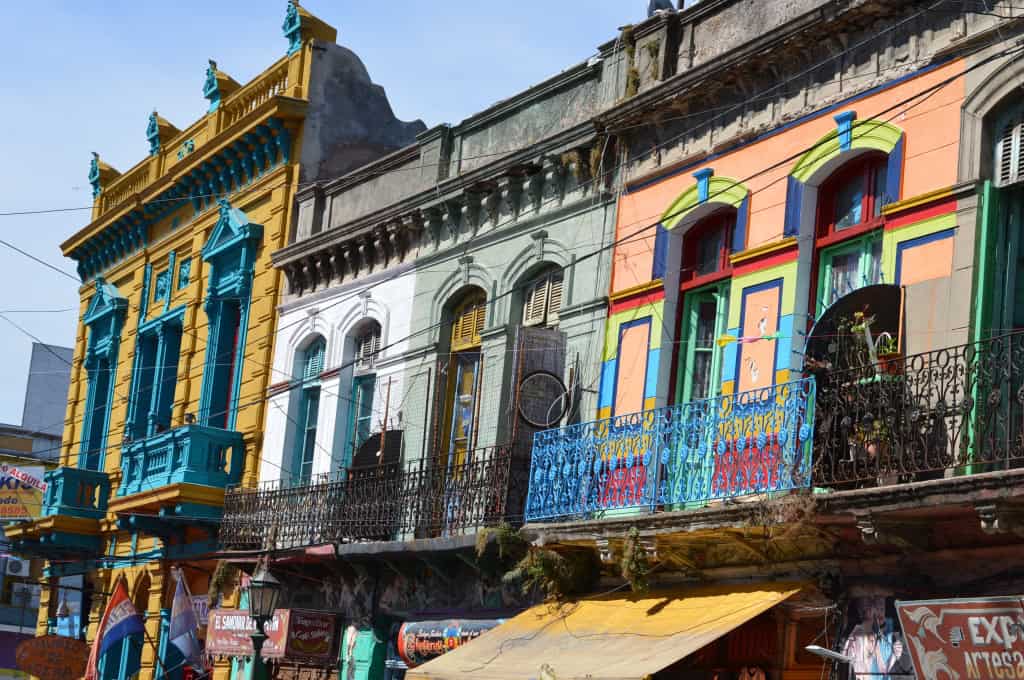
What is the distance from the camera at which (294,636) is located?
17.6 meters

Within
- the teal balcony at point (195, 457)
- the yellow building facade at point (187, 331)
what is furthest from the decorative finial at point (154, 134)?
the teal balcony at point (195, 457)

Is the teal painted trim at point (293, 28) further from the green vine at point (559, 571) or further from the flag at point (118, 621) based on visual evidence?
the green vine at point (559, 571)

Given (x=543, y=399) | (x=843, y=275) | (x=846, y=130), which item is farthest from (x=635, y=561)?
(x=846, y=130)

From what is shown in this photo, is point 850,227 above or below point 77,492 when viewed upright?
above

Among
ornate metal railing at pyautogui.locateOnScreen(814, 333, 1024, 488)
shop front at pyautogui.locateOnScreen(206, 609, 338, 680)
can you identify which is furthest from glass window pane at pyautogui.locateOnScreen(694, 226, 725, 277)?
shop front at pyautogui.locateOnScreen(206, 609, 338, 680)

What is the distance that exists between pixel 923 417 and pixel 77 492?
61.5 feet

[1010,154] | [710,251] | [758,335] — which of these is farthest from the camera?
[710,251]

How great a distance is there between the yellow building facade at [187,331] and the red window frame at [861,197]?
9.75 metres

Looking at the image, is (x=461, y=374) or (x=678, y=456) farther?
(x=461, y=374)

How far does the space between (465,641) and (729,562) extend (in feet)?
12.6

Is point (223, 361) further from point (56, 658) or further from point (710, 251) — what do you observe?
point (710, 251)

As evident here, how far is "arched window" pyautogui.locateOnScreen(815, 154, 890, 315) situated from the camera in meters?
12.3

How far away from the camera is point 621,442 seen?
13297 mm

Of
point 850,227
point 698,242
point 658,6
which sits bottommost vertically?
point 850,227
